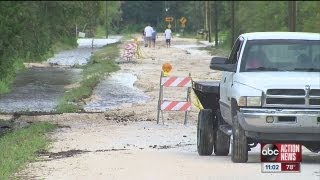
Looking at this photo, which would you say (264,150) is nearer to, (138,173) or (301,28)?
(138,173)

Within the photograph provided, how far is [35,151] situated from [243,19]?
58232 mm

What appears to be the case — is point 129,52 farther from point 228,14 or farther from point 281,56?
point 281,56

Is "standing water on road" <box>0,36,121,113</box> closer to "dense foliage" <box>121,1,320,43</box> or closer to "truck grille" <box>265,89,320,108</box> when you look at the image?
"truck grille" <box>265,89,320,108</box>

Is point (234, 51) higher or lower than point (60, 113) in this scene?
higher

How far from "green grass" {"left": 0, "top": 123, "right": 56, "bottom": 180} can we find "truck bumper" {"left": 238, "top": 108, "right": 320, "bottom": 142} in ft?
11.6

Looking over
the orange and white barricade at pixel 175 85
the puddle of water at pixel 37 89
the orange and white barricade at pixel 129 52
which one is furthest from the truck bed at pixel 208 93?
the orange and white barricade at pixel 129 52

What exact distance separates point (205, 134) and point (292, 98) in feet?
8.69

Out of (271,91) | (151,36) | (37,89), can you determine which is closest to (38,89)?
(37,89)

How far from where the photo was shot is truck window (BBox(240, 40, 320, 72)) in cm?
1221

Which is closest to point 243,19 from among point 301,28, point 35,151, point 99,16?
point 301,28

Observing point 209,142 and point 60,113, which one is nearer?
point 209,142

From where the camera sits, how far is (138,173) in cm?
1120

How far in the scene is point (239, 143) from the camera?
11922 mm

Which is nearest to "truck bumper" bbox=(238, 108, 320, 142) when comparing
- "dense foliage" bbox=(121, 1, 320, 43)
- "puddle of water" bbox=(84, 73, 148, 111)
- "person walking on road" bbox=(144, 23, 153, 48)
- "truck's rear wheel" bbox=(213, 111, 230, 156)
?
"truck's rear wheel" bbox=(213, 111, 230, 156)
